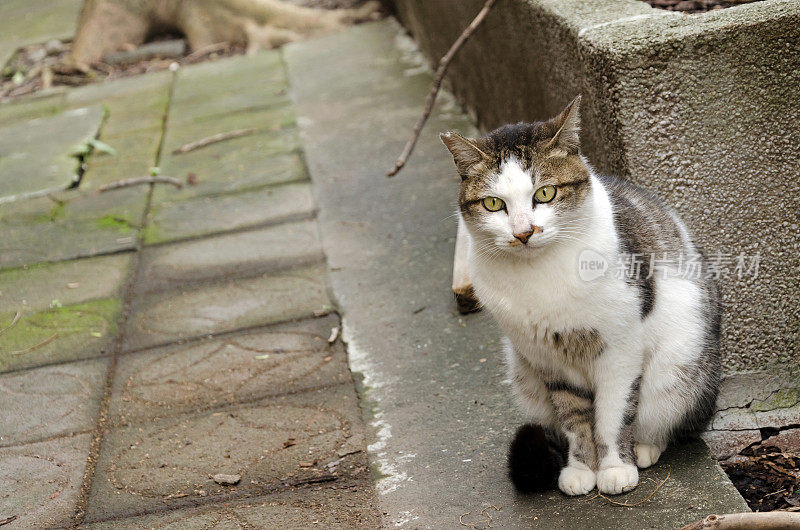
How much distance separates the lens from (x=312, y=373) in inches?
128

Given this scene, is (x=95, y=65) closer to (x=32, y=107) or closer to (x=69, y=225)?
(x=32, y=107)

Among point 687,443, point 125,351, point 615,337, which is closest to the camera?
point 615,337

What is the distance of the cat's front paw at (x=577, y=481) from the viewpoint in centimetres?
230

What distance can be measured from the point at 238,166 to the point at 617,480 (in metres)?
3.82

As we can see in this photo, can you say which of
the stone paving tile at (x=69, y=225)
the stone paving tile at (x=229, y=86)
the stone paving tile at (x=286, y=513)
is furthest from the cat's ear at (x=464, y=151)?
the stone paving tile at (x=229, y=86)

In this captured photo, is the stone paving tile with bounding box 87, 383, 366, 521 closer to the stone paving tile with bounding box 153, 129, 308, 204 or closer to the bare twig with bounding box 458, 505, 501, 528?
the bare twig with bounding box 458, 505, 501, 528

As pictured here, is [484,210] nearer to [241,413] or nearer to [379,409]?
[379,409]

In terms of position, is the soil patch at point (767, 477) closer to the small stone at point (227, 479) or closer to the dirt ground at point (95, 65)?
the small stone at point (227, 479)

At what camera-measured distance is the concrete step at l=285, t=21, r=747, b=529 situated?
229 centimetres

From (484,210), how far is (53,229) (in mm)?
3308

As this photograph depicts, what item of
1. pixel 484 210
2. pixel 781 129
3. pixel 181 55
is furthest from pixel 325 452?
pixel 181 55

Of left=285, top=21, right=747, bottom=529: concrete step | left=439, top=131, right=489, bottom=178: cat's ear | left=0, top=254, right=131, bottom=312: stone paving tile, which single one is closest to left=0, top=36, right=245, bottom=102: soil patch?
left=285, top=21, right=747, bottom=529: concrete step

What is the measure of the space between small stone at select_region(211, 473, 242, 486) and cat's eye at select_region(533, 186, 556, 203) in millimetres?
1289

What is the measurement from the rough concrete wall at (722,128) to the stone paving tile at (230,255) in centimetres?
180
